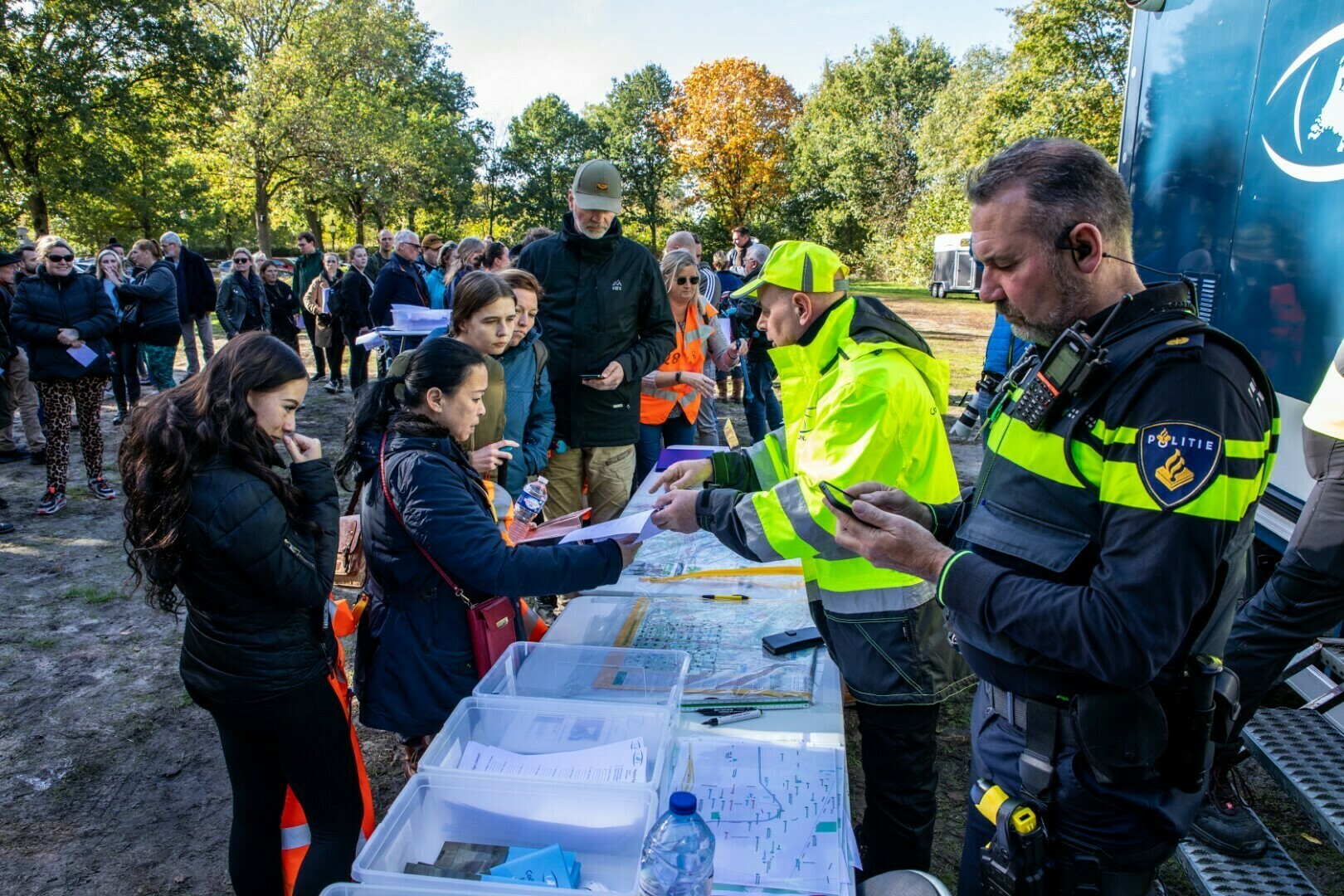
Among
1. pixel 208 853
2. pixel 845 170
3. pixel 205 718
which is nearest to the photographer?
pixel 208 853

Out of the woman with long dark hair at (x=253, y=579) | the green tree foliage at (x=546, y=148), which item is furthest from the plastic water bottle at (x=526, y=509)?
the green tree foliage at (x=546, y=148)

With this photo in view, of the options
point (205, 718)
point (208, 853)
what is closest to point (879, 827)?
point (208, 853)

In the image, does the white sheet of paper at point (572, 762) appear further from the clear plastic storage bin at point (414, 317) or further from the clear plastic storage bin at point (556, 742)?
the clear plastic storage bin at point (414, 317)

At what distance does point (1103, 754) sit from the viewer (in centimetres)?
139

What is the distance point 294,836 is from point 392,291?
6.89 metres

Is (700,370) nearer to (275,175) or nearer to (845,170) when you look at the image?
(275,175)

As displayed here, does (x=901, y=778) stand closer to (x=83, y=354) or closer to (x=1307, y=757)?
(x=1307, y=757)

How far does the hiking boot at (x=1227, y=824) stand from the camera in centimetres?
262

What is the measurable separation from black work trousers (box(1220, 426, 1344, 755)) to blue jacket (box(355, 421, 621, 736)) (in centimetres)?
226

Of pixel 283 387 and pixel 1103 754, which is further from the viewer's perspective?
pixel 283 387

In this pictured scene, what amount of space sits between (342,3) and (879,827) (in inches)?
1446

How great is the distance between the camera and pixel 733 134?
3981 cm

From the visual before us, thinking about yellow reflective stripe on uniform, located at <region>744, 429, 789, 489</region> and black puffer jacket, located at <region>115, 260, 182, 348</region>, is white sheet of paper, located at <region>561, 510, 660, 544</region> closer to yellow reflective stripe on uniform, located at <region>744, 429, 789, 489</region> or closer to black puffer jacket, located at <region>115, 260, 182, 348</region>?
yellow reflective stripe on uniform, located at <region>744, 429, 789, 489</region>

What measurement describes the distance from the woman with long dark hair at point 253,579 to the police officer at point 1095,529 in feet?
4.60
